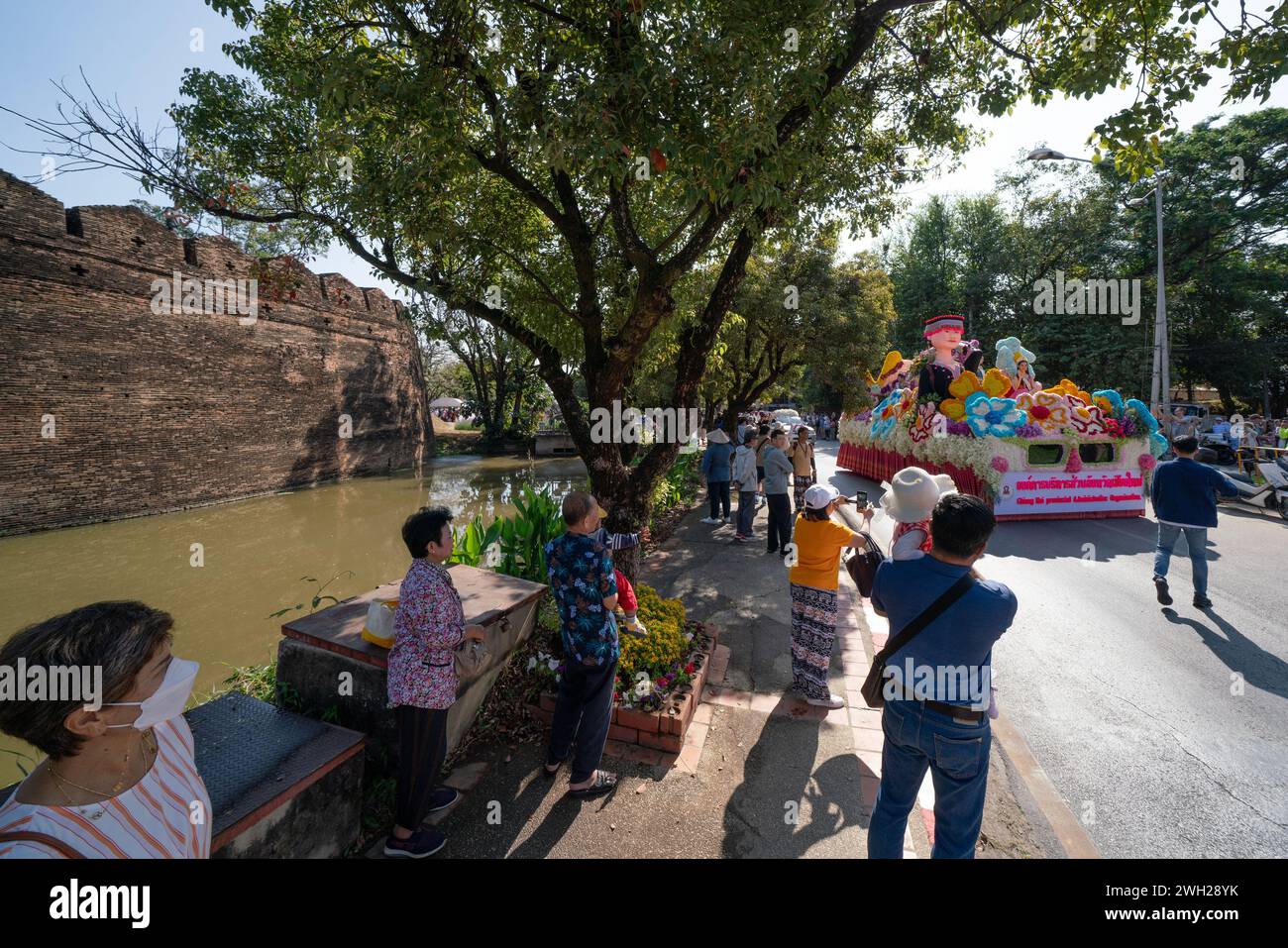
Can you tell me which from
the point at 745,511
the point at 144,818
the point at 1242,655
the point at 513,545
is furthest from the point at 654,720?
the point at 745,511

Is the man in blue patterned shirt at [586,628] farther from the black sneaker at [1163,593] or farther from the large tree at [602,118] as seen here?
the black sneaker at [1163,593]

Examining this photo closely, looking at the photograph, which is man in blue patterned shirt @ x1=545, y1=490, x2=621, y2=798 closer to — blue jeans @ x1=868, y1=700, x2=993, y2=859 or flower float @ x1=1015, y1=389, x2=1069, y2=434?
blue jeans @ x1=868, y1=700, x2=993, y2=859

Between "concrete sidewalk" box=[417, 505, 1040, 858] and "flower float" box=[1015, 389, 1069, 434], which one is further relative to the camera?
"flower float" box=[1015, 389, 1069, 434]

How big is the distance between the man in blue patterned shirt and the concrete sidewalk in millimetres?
194

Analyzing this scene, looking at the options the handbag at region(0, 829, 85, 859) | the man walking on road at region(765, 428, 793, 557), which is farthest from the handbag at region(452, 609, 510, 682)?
the man walking on road at region(765, 428, 793, 557)

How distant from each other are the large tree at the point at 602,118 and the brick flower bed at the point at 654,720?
6.05 feet

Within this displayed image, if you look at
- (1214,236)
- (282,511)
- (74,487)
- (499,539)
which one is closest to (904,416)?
(499,539)

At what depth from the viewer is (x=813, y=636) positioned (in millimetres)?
3994

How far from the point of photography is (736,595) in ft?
20.8

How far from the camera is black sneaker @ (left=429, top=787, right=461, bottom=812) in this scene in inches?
117

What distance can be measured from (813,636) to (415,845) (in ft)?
9.08

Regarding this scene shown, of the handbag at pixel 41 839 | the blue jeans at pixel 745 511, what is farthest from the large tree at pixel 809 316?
the handbag at pixel 41 839

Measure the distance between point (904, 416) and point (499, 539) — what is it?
9370 mm
